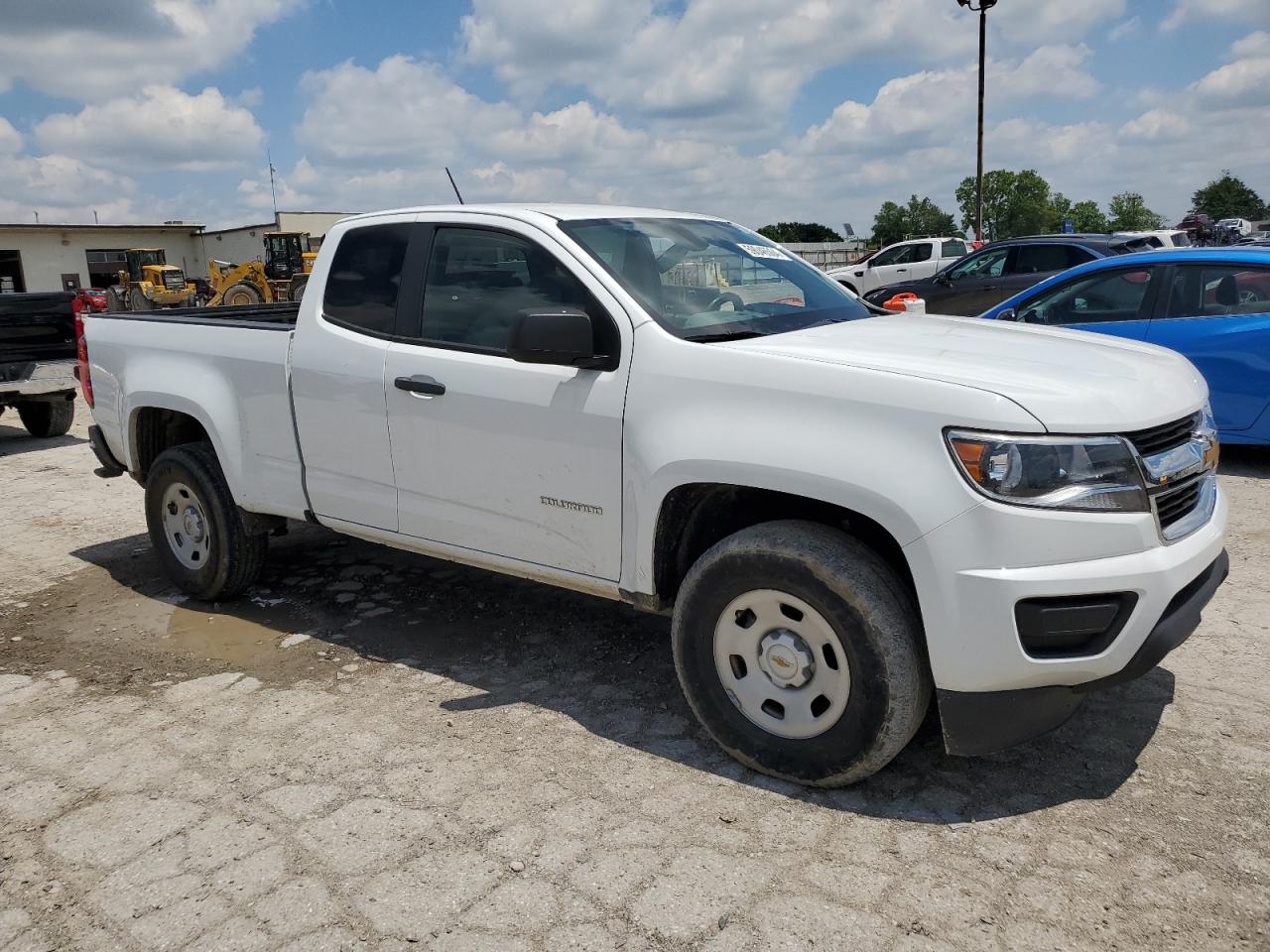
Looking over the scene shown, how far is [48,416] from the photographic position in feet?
35.2

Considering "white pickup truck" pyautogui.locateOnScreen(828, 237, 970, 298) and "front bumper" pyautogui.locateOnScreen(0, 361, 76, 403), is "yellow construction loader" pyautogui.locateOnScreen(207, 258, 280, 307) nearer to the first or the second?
"white pickup truck" pyautogui.locateOnScreen(828, 237, 970, 298)

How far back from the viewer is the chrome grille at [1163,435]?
292 cm

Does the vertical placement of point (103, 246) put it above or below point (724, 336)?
above

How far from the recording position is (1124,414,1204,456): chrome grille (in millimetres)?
2922

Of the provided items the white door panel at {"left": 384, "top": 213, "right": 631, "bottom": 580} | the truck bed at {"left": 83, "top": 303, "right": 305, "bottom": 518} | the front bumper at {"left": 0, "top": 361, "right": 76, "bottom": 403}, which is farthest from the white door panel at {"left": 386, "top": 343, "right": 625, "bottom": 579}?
the front bumper at {"left": 0, "top": 361, "right": 76, "bottom": 403}

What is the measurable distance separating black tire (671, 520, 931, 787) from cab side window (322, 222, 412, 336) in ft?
6.02

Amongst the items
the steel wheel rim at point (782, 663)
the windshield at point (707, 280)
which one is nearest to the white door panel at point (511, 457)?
the windshield at point (707, 280)

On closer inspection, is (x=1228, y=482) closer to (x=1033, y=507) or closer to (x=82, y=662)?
(x=1033, y=507)

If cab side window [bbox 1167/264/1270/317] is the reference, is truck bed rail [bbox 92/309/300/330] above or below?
above

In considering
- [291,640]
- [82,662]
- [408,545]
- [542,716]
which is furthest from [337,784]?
[82,662]

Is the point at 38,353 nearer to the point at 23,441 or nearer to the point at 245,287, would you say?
the point at 23,441

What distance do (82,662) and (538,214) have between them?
2895 mm

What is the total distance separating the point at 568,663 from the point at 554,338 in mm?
1557

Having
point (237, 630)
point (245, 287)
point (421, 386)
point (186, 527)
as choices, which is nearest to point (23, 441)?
point (186, 527)
